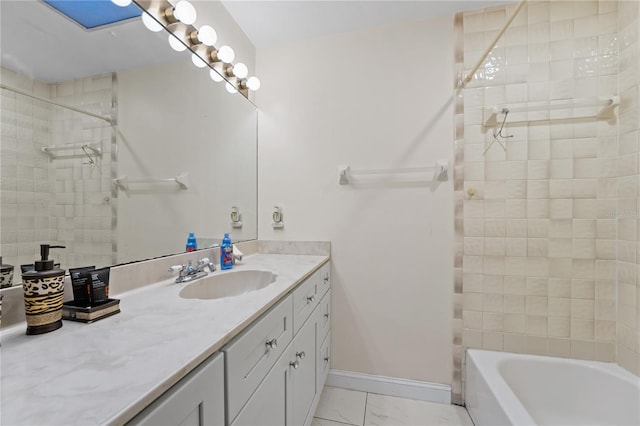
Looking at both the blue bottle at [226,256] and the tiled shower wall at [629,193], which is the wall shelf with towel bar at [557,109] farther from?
the blue bottle at [226,256]

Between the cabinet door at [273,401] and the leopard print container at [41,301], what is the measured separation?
521mm

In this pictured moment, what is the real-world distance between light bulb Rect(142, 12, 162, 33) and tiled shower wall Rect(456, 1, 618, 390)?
1.63 m

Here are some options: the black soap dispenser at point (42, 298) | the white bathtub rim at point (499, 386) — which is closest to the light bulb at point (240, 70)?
the black soap dispenser at point (42, 298)

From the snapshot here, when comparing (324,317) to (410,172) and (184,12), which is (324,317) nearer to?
(410,172)

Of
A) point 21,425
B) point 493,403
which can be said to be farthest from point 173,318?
point 493,403

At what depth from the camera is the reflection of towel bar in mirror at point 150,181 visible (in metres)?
0.99

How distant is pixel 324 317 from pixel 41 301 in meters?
1.26

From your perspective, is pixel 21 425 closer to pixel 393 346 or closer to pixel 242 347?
pixel 242 347

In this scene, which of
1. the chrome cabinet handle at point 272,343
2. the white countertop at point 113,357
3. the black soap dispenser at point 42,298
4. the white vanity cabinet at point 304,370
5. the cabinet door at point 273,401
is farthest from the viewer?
the white vanity cabinet at point 304,370

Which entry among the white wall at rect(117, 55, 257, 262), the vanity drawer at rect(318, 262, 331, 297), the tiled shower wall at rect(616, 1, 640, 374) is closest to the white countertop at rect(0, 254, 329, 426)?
the white wall at rect(117, 55, 257, 262)

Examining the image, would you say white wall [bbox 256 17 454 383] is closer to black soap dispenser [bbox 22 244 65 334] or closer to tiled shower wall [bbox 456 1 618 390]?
tiled shower wall [bbox 456 1 618 390]

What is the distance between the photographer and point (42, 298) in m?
0.64

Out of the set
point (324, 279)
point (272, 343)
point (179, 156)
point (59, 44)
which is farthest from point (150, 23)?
point (324, 279)

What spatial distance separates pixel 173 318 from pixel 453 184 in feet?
5.15
